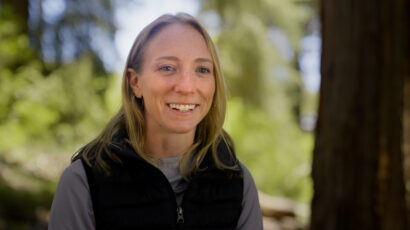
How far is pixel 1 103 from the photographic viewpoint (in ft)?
20.1

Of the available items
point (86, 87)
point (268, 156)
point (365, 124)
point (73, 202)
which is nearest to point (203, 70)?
point (73, 202)

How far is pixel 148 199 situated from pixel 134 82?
468 millimetres

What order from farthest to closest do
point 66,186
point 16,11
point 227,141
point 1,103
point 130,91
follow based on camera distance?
1. point 16,11
2. point 1,103
3. point 227,141
4. point 130,91
5. point 66,186

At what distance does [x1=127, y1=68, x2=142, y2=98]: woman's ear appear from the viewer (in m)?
1.61

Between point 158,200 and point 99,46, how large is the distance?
5556mm

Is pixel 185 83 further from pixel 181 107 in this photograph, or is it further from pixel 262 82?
pixel 262 82

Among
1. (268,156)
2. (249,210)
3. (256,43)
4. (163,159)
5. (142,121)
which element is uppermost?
(256,43)

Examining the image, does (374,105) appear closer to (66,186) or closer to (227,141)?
(227,141)

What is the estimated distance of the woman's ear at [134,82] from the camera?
5.29 feet

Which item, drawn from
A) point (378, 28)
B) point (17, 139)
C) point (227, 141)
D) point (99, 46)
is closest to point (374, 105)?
point (378, 28)

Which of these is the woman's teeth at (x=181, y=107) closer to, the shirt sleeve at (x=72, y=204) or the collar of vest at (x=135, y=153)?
the collar of vest at (x=135, y=153)

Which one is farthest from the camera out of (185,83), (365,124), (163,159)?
(365,124)

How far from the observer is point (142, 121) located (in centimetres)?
164

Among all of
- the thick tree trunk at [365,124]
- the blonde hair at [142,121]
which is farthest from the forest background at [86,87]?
the blonde hair at [142,121]
